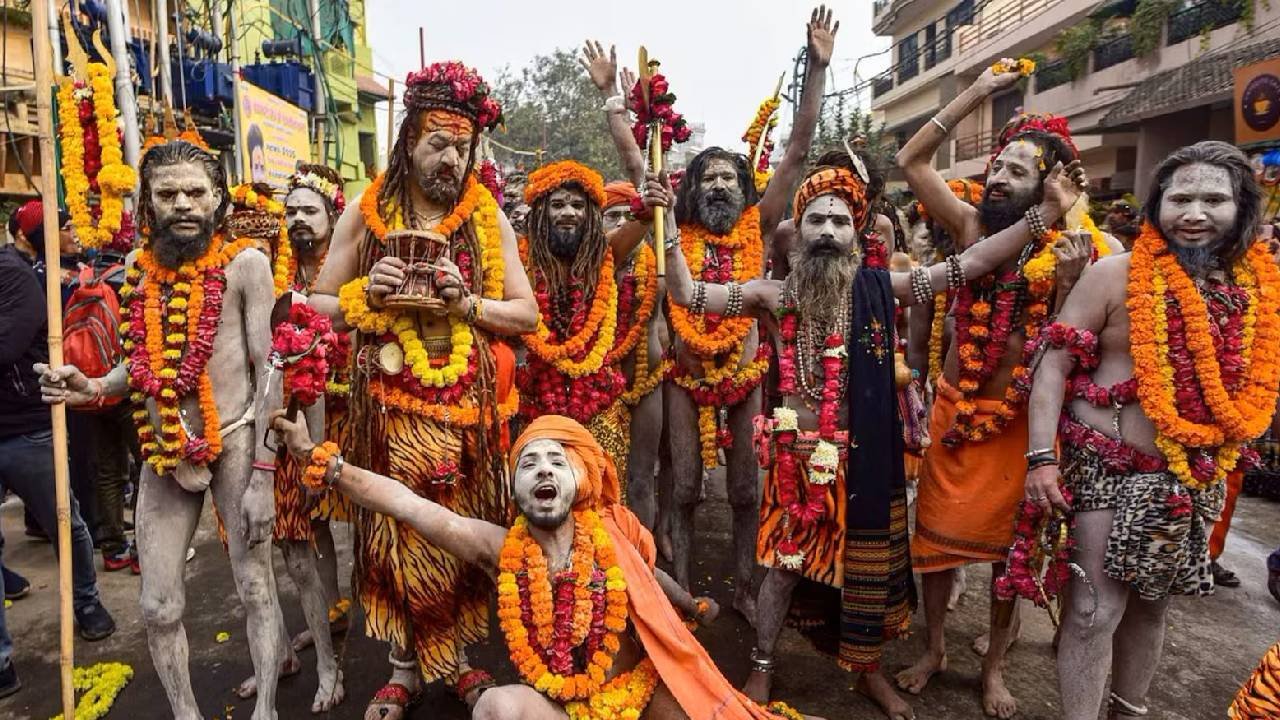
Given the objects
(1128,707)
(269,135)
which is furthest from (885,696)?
(269,135)

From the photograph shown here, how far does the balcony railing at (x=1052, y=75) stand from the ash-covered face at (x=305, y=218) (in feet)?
68.8

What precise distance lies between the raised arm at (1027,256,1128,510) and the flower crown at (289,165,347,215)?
3.84 metres

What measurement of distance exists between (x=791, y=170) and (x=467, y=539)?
2.75 meters

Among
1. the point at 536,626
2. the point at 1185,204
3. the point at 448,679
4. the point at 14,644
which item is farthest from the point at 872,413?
the point at 14,644

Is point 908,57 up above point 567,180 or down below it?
above

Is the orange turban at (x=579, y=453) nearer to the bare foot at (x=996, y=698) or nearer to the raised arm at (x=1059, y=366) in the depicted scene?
the raised arm at (x=1059, y=366)

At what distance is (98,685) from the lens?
142 inches

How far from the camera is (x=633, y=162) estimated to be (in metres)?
4.15

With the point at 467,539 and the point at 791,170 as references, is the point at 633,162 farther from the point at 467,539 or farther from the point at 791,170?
the point at 467,539

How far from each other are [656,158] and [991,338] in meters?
1.87

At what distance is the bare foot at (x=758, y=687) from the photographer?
11.1 ft

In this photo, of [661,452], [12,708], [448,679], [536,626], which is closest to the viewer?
[536,626]

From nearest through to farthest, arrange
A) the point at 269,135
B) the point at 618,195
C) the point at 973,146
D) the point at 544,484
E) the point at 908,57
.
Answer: the point at 544,484 < the point at 618,195 < the point at 269,135 < the point at 973,146 < the point at 908,57

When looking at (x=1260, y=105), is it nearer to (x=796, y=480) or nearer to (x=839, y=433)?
(x=839, y=433)
